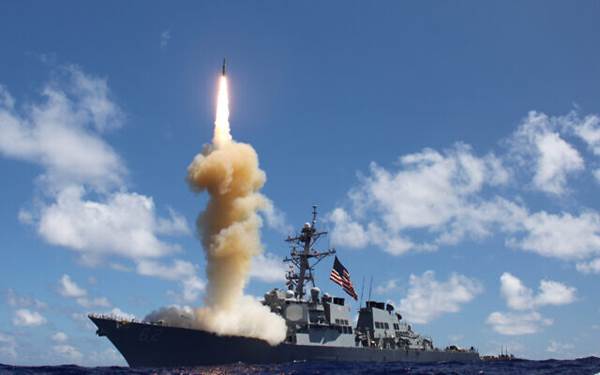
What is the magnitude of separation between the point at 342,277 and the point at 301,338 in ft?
23.7

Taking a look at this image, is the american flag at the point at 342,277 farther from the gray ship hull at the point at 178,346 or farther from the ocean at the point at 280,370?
the gray ship hull at the point at 178,346

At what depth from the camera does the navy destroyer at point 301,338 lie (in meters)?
30.5

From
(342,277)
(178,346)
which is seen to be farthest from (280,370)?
(342,277)

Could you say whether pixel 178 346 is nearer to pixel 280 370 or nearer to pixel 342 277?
pixel 280 370

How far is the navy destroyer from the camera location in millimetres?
30500

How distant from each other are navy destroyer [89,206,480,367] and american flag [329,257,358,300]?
4.10 feet

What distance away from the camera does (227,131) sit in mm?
36125

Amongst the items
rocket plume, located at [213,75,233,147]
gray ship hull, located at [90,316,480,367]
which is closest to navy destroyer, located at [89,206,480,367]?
gray ship hull, located at [90,316,480,367]

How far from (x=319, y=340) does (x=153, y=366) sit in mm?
10684

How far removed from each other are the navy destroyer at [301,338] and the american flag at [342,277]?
4.10 ft

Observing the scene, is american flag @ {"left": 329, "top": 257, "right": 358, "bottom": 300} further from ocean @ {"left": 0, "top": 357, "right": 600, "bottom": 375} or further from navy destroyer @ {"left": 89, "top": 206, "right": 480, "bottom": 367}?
ocean @ {"left": 0, "top": 357, "right": 600, "bottom": 375}

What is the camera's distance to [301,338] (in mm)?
34781

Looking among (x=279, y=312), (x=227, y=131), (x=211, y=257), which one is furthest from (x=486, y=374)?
(x=227, y=131)

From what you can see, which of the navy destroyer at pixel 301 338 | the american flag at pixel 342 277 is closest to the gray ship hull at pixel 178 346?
the navy destroyer at pixel 301 338
